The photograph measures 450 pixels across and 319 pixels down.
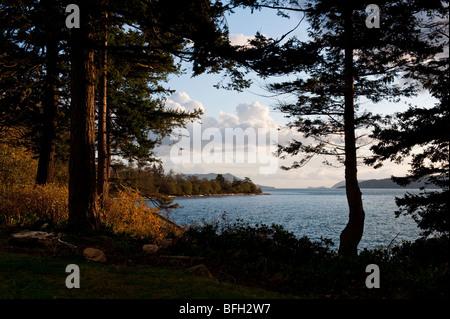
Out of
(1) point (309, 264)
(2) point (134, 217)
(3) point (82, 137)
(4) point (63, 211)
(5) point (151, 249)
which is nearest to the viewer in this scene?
(1) point (309, 264)

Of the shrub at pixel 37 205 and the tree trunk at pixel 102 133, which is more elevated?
the tree trunk at pixel 102 133

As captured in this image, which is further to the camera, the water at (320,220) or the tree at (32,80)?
the water at (320,220)

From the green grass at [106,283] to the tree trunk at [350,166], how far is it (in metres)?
5.18

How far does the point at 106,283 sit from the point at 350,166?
7875mm

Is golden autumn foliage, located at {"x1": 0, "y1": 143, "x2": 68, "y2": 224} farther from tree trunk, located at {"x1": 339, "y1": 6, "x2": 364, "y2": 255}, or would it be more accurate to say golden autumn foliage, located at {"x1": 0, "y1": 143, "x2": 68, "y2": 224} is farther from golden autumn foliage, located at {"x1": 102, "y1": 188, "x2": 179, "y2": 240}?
tree trunk, located at {"x1": 339, "y1": 6, "x2": 364, "y2": 255}

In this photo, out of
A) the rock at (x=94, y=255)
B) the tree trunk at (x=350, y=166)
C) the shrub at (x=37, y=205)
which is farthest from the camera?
the shrub at (x=37, y=205)

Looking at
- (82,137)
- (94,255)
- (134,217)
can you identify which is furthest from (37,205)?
(94,255)

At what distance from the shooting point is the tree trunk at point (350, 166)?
9547mm

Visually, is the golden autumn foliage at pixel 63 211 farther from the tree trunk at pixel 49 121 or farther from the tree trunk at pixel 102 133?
the tree trunk at pixel 49 121

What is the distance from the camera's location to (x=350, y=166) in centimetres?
998

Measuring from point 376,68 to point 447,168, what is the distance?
421cm

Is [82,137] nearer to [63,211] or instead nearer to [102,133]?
[63,211]

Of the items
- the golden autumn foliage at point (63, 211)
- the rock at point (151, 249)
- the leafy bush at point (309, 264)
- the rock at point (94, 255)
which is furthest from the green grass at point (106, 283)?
the golden autumn foliage at point (63, 211)
